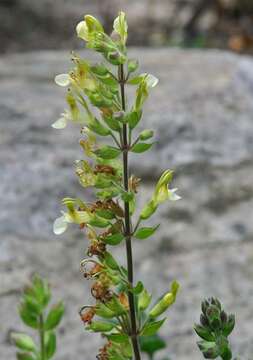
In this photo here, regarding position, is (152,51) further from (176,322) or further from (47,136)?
(176,322)

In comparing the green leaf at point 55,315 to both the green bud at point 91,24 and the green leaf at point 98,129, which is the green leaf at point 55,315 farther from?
the green bud at point 91,24

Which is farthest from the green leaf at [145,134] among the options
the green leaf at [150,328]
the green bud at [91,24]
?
the green leaf at [150,328]

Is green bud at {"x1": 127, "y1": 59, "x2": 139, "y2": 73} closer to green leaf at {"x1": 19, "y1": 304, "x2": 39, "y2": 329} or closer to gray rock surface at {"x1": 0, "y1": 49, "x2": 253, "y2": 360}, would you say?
green leaf at {"x1": 19, "y1": 304, "x2": 39, "y2": 329}

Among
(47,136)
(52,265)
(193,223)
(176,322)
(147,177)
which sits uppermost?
(47,136)

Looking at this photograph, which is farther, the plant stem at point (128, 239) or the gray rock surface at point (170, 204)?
the gray rock surface at point (170, 204)

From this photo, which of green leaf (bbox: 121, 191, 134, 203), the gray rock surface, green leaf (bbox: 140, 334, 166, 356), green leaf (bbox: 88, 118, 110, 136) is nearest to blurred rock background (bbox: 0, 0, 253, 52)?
the gray rock surface

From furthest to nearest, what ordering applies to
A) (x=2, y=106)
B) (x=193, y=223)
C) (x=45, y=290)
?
(x=2, y=106) → (x=193, y=223) → (x=45, y=290)

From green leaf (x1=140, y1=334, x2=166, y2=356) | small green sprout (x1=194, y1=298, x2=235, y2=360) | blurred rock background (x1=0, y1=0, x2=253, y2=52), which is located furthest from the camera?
blurred rock background (x1=0, y1=0, x2=253, y2=52)

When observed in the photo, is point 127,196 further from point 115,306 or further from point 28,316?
point 28,316

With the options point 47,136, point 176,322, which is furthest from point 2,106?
point 176,322
